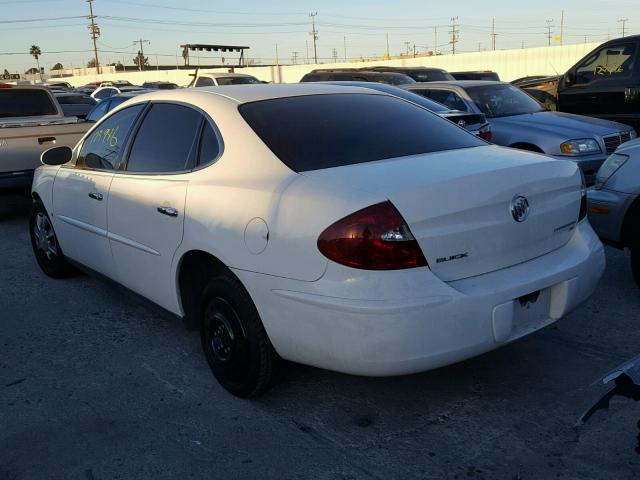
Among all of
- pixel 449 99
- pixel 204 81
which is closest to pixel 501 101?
pixel 449 99

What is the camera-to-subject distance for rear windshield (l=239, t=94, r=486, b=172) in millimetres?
3324

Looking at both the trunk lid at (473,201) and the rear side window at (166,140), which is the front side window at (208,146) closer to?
the rear side window at (166,140)

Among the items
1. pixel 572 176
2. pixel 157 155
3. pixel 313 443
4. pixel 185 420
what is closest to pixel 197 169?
pixel 157 155

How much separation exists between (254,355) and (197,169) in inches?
40.7

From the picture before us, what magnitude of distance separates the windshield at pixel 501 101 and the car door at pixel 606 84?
3.84 feet

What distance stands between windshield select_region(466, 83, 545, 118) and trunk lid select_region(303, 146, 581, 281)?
20.3 feet

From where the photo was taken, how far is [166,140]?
392 centimetres

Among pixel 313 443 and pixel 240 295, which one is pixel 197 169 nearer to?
pixel 240 295

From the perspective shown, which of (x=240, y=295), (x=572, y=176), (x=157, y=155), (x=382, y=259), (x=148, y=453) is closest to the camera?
(x=382, y=259)

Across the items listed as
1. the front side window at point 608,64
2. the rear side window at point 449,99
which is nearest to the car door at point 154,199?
the rear side window at point 449,99

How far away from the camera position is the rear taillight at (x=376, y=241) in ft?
8.99

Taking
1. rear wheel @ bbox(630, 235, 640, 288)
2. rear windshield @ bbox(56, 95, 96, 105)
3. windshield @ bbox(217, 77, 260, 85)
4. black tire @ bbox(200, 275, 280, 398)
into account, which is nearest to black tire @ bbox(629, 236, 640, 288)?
rear wheel @ bbox(630, 235, 640, 288)

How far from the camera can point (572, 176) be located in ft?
11.2

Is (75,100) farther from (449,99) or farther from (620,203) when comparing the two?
(620,203)
